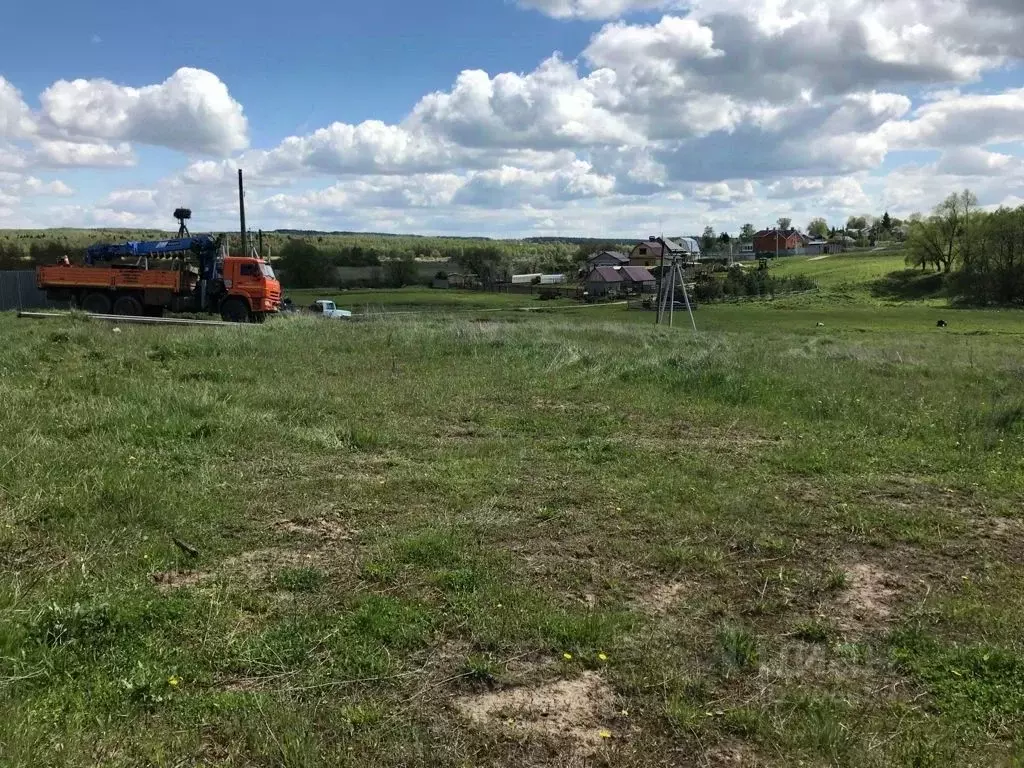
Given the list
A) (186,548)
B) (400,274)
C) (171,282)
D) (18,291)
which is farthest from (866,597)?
(400,274)

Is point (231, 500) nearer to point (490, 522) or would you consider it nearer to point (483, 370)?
point (490, 522)

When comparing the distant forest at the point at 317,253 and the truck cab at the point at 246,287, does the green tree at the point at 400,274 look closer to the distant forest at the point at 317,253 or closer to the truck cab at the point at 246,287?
the distant forest at the point at 317,253

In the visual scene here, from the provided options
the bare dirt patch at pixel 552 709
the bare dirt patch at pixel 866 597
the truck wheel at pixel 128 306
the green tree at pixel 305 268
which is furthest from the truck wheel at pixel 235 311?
the green tree at pixel 305 268

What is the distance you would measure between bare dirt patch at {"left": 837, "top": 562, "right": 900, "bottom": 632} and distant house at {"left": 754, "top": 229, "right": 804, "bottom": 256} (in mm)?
174608

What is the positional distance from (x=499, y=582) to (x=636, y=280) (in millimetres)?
103788

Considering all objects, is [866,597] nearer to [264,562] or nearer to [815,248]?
[264,562]

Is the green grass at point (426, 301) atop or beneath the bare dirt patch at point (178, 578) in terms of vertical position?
atop

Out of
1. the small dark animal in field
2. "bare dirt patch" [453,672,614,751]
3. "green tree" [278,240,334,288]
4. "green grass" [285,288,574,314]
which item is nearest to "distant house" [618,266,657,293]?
"green grass" [285,288,574,314]

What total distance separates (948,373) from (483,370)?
9.17 metres

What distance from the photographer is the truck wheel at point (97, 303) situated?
30.1 meters

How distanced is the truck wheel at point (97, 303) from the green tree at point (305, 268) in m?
64.2

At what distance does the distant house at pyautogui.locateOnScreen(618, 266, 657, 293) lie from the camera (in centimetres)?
10419

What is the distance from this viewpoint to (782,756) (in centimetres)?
321

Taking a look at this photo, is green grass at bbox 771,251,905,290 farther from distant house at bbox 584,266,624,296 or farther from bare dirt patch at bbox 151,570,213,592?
bare dirt patch at bbox 151,570,213,592
